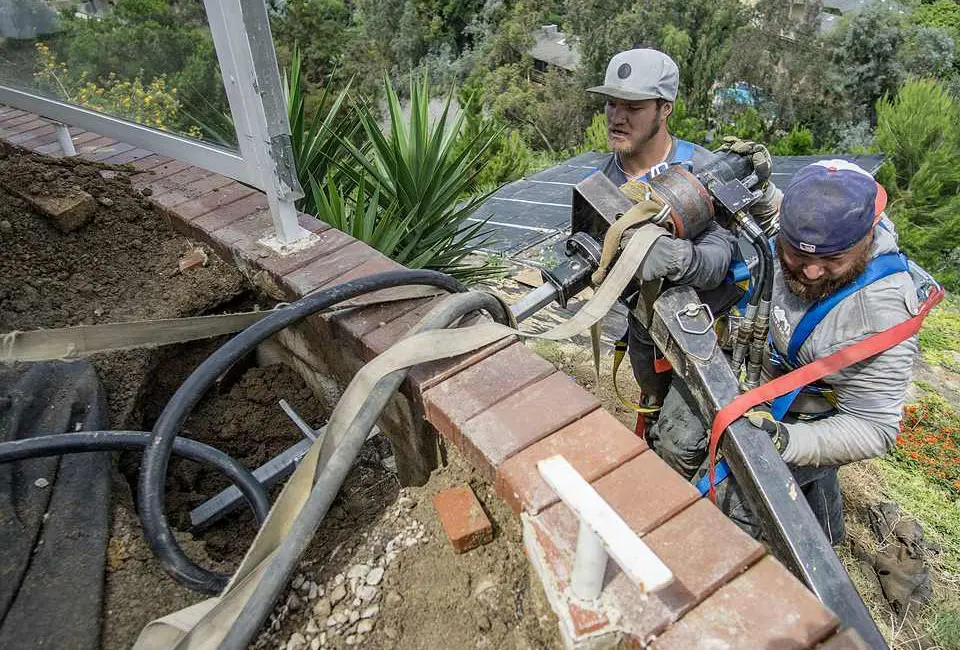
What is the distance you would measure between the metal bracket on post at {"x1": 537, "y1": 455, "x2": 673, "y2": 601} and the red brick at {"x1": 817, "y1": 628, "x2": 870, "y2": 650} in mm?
396

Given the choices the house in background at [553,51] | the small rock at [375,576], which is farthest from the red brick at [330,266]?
the house in background at [553,51]

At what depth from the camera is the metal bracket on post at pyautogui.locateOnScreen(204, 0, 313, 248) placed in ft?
5.68

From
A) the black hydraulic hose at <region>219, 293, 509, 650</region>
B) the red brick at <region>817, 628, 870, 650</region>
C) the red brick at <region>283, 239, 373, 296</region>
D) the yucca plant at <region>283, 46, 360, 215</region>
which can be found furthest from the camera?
the yucca plant at <region>283, 46, 360, 215</region>

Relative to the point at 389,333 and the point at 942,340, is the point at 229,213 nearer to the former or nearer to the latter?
the point at 389,333

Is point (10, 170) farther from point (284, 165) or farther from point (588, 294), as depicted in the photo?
point (588, 294)

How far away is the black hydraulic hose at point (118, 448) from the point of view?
1.46m

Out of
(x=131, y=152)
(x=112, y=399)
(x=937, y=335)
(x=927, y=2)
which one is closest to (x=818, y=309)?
(x=112, y=399)

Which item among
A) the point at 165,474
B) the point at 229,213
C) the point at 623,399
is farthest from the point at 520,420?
the point at 229,213

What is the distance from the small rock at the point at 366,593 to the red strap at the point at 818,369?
3.19ft

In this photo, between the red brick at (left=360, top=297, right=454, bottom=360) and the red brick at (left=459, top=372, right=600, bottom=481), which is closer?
the red brick at (left=459, top=372, right=600, bottom=481)

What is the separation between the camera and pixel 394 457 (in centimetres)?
207

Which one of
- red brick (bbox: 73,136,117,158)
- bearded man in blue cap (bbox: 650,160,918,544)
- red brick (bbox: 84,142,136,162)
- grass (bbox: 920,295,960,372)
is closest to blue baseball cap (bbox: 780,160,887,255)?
bearded man in blue cap (bbox: 650,160,918,544)

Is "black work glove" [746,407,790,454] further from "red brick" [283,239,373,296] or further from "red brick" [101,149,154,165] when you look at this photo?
"red brick" [101,149,154,165]

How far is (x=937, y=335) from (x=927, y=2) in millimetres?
45954
